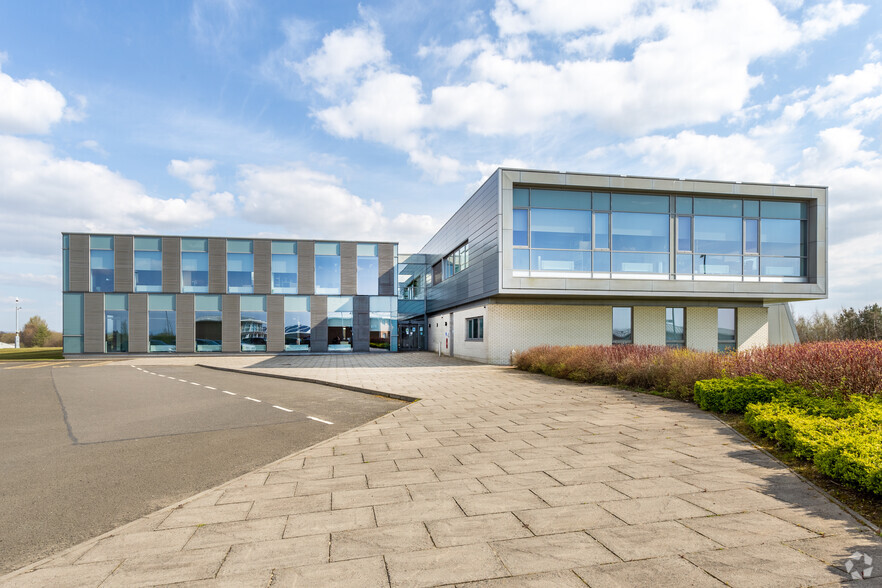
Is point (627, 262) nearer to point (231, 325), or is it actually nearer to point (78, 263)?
point (231, 325)

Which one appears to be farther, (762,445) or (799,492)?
(762,445)

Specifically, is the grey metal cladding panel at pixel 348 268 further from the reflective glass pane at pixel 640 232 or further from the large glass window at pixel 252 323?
the reflective glass pane at pixel 640 232

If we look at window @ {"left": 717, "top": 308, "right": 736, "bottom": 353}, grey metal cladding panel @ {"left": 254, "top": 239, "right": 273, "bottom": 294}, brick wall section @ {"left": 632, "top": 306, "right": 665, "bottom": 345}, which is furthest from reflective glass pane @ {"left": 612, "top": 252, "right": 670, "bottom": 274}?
grey metal cladding panel @ {"left": 254, "top": 239, "right": 273, "bottom": 294}

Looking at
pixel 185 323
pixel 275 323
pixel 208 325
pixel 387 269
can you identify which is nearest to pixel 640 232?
pixel 387 269

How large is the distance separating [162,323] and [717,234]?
34.6 metres

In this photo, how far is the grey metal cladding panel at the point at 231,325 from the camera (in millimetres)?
35438

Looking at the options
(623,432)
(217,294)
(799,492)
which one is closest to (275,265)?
(217,294)

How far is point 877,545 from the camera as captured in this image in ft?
11.6

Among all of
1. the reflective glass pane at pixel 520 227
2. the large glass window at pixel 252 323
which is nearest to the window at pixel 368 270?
the large glass window at pixel 252 323

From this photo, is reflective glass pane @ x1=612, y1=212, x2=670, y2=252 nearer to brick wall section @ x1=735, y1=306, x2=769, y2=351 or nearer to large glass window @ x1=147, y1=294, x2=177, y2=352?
brick wall section @ x1=735, y1=306, x2=769, y2=351

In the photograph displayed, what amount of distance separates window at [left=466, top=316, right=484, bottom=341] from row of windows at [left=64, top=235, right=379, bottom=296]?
485 inches

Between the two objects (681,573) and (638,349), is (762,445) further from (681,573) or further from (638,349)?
(638,349)

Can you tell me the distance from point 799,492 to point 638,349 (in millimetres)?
9685

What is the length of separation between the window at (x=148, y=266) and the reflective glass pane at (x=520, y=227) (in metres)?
26.8
